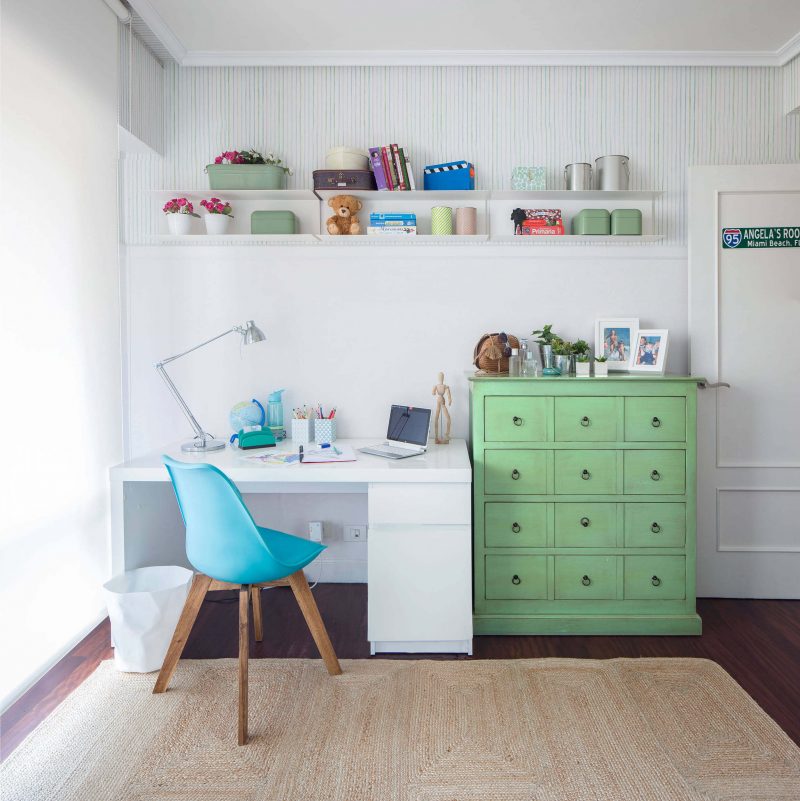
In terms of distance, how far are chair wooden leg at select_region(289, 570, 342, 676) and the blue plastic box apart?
190 centimetres

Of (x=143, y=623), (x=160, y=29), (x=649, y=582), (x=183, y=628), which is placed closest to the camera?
(x=183, y=628)

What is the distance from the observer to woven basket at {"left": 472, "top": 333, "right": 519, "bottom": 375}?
2.88 m

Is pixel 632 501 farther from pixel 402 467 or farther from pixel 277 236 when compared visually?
pixel 277 236

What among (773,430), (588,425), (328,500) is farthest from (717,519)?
(328,500)

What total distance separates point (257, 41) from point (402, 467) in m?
2.13

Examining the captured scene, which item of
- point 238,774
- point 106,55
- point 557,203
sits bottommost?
point 238,774

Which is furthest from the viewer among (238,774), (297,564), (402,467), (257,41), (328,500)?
(328,500)

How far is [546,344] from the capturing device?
2.95 meters

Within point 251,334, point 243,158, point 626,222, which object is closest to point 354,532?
point 251,334

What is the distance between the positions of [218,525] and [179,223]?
170cm

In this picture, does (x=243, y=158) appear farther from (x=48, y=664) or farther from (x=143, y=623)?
(x=48, y=664)

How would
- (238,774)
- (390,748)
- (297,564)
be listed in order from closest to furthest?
(238,774)
(390,748)
(297,564)

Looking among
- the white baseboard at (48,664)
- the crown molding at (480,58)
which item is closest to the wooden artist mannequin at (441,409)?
the crown molding at (480,58)

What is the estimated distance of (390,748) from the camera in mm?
Answer: 1906
